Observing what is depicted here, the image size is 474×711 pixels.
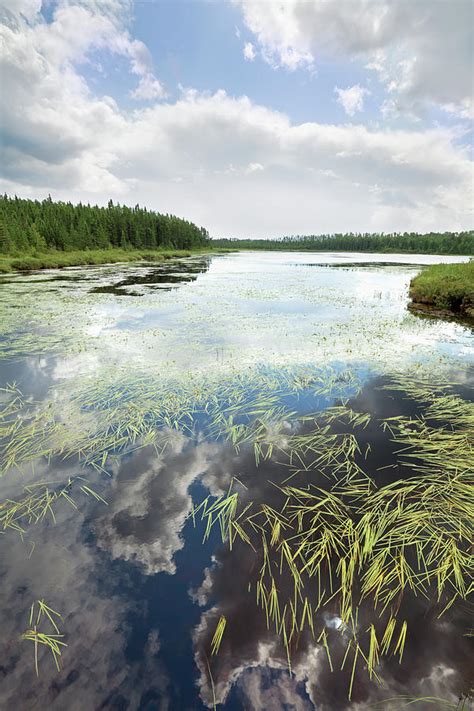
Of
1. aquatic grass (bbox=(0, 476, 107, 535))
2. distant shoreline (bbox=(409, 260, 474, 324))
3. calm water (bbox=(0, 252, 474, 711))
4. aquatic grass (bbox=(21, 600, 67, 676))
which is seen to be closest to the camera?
calm water (bbox=(0, 252, 474, 711))

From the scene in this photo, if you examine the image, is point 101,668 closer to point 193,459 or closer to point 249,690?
point 249,690

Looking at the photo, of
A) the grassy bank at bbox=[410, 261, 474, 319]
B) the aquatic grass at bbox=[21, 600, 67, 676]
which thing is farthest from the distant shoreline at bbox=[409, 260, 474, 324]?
the aquatic grass at bbox=[21, 600, 67, 676]

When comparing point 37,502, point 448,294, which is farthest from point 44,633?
point 448,294

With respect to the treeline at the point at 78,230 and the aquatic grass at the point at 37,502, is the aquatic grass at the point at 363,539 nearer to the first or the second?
the aquatic grass at the point at 37,502

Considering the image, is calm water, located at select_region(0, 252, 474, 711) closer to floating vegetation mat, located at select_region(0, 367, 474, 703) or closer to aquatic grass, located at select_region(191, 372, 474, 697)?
floating vegetation mat, located at select_region(0, 367, 474, 703)

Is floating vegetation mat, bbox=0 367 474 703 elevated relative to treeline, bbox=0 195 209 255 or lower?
lower

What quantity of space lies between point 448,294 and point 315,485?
2099 centimetres

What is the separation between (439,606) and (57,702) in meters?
4.08

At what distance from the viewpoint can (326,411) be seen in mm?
7871

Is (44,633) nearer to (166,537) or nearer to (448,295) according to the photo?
(166,537)

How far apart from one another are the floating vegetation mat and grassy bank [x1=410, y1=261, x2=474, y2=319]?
509 inches

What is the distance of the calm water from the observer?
113 inches

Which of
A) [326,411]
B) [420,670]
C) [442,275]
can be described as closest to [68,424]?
[326,411]

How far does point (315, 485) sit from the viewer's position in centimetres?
538
